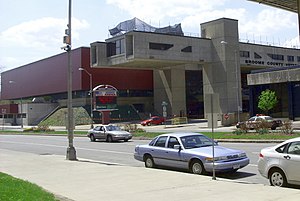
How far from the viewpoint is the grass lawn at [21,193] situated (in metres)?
8.48

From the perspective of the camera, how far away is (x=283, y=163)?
10086 millimetres

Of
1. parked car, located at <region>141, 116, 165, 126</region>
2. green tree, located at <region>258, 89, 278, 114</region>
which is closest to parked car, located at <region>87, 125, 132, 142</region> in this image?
green tree, located at <region>258, 89, 278, 114</region>

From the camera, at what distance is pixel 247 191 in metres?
9.46

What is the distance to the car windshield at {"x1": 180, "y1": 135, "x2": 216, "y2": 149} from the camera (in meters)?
13.7

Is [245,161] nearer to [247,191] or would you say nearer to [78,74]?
[247,191]

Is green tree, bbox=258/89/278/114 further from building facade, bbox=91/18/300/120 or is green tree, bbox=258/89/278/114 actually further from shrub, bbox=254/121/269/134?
shrub, bbox=254/121/269/134

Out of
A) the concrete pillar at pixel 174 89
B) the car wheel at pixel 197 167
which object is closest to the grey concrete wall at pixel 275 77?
the concrete pillar at pixel 174 89

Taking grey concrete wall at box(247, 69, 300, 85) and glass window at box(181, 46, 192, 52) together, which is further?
glass window at box(181, 46, 192, 52)

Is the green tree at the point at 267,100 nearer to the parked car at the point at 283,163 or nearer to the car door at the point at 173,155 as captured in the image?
the car door at the point at 173,155

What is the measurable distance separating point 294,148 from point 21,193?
6496mm

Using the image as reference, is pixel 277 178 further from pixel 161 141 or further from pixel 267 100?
pixel 267 100

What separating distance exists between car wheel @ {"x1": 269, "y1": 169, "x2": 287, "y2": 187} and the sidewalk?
0.50 meters

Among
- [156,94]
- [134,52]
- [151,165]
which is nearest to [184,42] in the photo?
[134,52]

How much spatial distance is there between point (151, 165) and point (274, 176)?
5.55 meters
